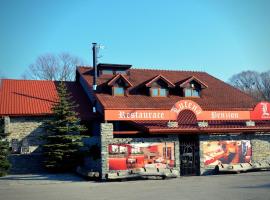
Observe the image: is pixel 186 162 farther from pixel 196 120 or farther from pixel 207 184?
pixel 207 184

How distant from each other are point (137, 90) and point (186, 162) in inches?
335

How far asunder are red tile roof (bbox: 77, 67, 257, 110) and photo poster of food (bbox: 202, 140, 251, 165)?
15.9 feet

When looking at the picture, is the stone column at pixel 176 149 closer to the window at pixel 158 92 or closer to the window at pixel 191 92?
the window at pixel 158 92

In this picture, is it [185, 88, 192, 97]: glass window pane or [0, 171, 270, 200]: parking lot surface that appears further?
[185, 88, 192, 97]: glass window pane

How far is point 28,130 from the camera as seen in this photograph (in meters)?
26.5

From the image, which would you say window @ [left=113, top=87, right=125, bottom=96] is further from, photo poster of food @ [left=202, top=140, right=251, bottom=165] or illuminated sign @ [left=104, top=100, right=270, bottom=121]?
photo poster of food @ [left=202, top=140, right=251, bottom=165]

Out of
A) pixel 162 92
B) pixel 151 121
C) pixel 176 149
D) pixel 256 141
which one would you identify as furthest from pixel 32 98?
pixel 256 141

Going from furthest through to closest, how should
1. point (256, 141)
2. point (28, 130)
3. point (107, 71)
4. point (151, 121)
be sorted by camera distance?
point (107, 71)
point (28, 130)
point (256, 141)
point (151, 121)

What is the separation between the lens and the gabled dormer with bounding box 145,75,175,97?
2805 centimetres

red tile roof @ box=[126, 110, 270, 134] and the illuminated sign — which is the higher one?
the illuminated sign

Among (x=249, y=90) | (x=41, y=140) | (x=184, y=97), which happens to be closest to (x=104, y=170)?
(x=41, y=140)

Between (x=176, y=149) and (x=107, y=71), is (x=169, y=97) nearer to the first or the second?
(x=107, y=71)

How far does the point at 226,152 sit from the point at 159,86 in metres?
8.29

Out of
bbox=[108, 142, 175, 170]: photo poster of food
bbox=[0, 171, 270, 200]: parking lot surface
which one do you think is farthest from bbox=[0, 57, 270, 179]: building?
bbox=[0, 171, 270, 200]: parking lot surface
